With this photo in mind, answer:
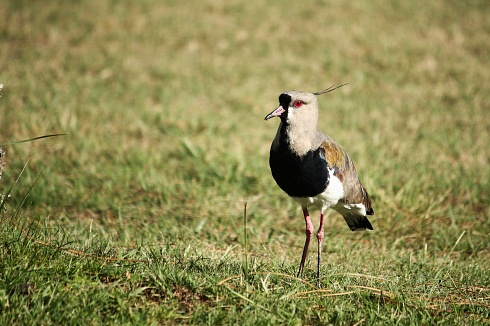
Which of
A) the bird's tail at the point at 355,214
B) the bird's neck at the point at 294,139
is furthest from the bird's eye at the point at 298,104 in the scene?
the bird's tail at the point at 355,214

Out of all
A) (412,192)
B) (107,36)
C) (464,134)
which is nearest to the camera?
(412,192)

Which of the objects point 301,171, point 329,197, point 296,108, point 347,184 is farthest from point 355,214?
point 296,108

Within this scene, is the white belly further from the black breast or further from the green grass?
the green grass

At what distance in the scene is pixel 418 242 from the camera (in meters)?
4.77

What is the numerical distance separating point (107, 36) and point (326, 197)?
6202 mm

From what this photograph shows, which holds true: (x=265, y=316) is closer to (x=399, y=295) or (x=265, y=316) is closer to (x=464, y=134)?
(x=399, y=295)

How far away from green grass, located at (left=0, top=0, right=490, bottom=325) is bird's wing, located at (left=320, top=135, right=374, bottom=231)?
13.6 inches

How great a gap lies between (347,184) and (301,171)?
499 millimetres

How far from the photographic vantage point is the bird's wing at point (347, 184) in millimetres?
3584

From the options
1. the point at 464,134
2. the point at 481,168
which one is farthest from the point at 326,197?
the point at 464,134

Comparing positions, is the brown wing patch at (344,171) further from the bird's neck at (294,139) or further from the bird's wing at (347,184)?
the bird's neck at (294,139)

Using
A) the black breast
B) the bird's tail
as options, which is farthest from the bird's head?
the bird's tail

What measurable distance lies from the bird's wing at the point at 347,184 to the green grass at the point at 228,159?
35cm

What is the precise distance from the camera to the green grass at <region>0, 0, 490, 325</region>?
297 centimetres
